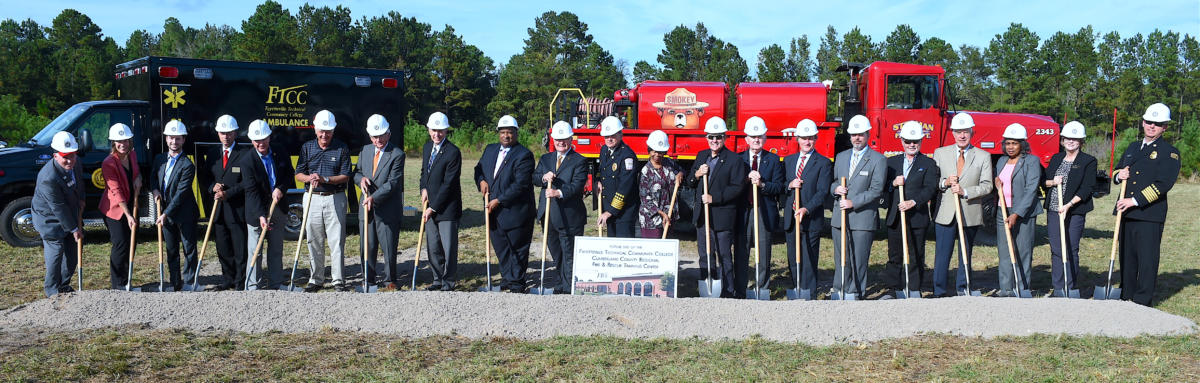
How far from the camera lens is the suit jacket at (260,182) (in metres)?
7.81

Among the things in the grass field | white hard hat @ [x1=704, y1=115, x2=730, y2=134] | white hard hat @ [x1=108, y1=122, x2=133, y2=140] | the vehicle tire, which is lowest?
the grass field

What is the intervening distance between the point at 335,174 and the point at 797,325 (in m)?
4.29

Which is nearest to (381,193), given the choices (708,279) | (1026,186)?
(708,279)

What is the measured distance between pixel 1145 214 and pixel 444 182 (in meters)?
6.15

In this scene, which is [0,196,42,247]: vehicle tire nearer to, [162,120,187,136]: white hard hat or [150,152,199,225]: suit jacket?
[150,152,199,225]: suit jacket

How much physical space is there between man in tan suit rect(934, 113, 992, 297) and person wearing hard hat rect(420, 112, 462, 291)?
4324mm

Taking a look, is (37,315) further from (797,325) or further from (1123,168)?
(1123,168)

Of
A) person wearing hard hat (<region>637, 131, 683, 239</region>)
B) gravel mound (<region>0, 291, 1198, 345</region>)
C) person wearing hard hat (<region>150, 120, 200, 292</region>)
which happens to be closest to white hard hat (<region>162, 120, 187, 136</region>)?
person wearing hard hat (<region>150, 120, 200, 292</region>)

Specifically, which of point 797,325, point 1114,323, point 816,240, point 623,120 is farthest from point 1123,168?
point 623,120

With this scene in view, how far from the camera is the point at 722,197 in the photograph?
25.5ft

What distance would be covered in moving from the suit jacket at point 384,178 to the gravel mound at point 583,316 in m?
1.22

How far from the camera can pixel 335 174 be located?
806 centimetres

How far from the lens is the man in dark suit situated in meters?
7.86

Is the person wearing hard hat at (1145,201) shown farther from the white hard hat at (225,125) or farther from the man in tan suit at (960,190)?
the white hard hat at (225,125)
